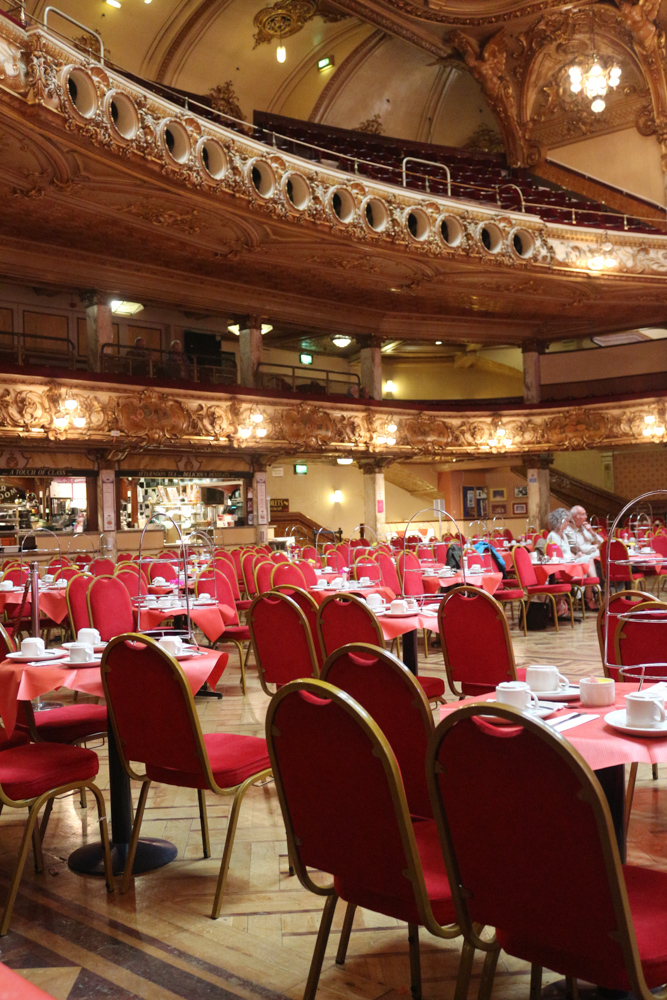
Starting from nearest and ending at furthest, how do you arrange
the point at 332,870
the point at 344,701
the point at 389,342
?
the point at 344,701 < the point at 332,870 < the point at 389,342

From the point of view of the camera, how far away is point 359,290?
59.9 ft

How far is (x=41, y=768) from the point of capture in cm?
297

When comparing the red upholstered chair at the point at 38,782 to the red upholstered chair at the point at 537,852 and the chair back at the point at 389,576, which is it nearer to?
the red upholstered chair at the point at 537,852

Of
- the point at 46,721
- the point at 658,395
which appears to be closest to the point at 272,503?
the point at 658,395

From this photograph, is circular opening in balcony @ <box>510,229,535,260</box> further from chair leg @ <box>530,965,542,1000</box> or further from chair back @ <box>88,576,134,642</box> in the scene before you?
chair leg @ <box>530,965,542,1000</box>

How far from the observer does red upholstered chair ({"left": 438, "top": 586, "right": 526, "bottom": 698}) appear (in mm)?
3914

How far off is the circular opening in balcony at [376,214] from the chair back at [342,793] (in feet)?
46.5

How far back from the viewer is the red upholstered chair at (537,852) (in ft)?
4.74

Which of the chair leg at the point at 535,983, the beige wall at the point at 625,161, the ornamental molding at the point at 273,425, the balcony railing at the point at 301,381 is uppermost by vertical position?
the beige wall at the point at 625,161

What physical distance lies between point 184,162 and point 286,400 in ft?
20.1

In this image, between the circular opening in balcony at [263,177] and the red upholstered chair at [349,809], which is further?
the circular opening in balcony at [263,177]

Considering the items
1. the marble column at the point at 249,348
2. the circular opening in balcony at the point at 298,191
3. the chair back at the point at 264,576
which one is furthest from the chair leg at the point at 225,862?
the marble column at the point at 249,348

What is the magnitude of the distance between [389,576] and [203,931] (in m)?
4.88

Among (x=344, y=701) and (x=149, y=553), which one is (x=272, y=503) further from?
(x=344, y=701)
